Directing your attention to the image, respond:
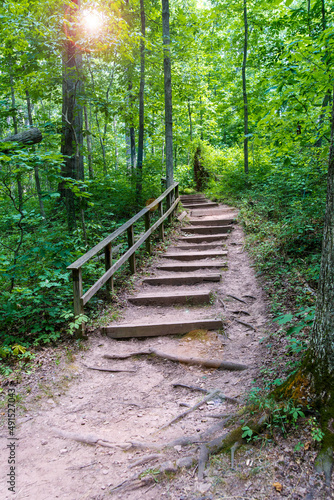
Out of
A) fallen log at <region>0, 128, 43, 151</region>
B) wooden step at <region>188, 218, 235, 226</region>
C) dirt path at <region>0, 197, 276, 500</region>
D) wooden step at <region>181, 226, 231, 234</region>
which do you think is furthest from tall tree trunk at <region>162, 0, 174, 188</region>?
dirt path at <region>0, 197, 276, 500</region>

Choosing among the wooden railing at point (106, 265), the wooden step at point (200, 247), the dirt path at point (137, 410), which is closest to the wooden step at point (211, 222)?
the wooden step at point (200, 247)

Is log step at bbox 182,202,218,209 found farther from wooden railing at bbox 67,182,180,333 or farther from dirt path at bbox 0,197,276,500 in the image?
dirt path at bbox 0,197,276,500

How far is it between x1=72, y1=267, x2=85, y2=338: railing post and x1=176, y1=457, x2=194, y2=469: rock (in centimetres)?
246

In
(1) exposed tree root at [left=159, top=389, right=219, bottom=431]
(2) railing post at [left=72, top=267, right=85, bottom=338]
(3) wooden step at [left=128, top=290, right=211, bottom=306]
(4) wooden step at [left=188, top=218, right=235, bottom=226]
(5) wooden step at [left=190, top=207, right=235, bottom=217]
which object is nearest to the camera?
(1) exposed tree root at [left=159, top=389, right=219, bottom=431]

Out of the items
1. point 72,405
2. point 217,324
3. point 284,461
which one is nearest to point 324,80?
point 217,324

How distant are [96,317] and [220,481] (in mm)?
3222

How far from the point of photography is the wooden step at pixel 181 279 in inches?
239

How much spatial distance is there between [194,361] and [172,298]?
1.63 metres

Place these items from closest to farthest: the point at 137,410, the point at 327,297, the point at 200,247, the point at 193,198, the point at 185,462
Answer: the point at 327,297 < the point at 185,462 < the point at 137,410 < the point at 200,247 < the point at 193,198

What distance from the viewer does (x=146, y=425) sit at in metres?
3.12

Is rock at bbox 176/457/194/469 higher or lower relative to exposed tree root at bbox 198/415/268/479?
lower

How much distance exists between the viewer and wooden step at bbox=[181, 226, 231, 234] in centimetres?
Answer: 920

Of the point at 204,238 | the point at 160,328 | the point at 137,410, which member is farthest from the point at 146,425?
the point at 204,238

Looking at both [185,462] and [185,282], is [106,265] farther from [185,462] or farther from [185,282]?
[185,462]
